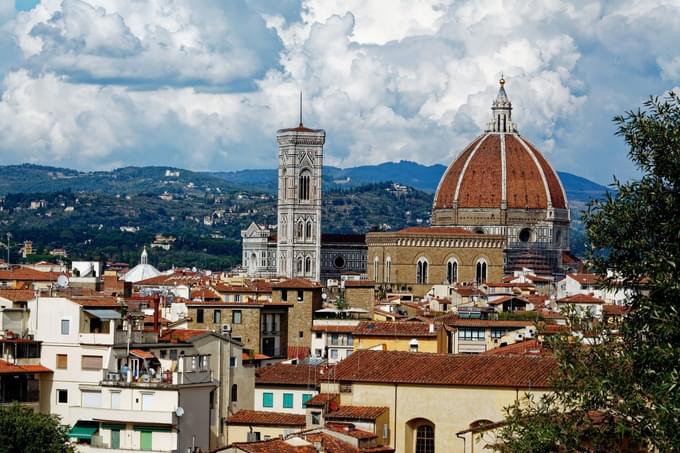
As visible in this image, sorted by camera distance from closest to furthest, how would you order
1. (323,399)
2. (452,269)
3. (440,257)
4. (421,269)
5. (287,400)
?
(323,399) → (287,400) → (440,257) → (421,269) → (452,269)

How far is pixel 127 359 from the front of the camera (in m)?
40.1

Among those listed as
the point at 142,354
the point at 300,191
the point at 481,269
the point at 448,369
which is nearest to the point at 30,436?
the point at 142,354

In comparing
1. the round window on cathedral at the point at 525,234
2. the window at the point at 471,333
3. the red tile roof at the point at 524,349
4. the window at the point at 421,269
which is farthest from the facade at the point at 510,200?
the red tile roof at the point at 524,349

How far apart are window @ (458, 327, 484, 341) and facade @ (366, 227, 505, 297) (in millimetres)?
99791

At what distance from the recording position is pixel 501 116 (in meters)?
186

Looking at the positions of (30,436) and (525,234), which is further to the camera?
(525,234)

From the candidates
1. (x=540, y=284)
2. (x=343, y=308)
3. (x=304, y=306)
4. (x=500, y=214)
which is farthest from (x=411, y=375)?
(x=500, y=214)

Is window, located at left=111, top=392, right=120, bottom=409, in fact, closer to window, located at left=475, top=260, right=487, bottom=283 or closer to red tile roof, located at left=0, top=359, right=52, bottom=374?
red tile roof, located at left=0, top=359, right=52, bottom=374

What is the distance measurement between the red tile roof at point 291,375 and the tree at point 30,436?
7423 millimetres

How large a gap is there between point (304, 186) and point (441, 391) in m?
150

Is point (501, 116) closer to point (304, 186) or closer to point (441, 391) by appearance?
point (304, 186)

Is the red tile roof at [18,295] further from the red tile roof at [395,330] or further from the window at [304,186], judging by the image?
the window at [304,186]

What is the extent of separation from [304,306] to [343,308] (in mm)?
6230

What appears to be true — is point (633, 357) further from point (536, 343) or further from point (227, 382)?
point (536, 343)
